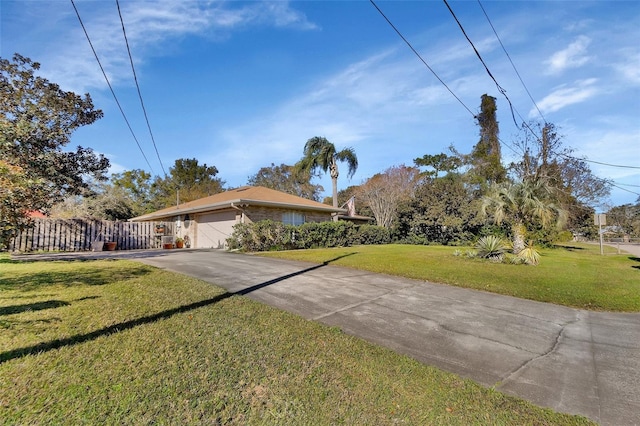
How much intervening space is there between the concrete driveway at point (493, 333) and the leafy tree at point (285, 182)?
37172mm

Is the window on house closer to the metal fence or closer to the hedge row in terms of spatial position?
the hedge row

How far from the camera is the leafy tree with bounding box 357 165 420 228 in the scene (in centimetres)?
3206

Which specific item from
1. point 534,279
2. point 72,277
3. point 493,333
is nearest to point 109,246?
point 72,277

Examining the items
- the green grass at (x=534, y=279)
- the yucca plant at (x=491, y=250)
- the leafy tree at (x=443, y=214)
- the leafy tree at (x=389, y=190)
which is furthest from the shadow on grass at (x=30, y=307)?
the leafy tree at (x=389, y=190)

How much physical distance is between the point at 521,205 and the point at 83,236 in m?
23.1

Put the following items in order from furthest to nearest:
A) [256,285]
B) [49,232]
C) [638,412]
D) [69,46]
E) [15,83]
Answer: [49,232], [15,83], [69,46], [256,285], [638,412]

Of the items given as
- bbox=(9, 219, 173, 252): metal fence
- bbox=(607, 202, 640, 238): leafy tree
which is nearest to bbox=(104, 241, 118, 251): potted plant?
bbox=(9, 219, 173, 252): metal fence

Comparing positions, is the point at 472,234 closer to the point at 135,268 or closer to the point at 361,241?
the point at 361,241

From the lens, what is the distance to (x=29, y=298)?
5.42 m

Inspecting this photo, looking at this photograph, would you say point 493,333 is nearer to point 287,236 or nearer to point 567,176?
point 287,236

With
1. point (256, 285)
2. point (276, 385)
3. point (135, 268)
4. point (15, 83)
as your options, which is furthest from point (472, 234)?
point (15, 83)

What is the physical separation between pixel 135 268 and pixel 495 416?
9.62 meters

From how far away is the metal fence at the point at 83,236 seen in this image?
16.6 meters

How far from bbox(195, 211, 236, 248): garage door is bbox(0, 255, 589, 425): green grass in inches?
538
